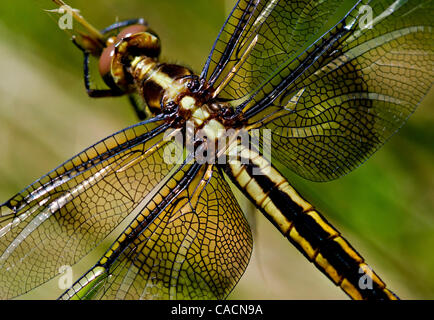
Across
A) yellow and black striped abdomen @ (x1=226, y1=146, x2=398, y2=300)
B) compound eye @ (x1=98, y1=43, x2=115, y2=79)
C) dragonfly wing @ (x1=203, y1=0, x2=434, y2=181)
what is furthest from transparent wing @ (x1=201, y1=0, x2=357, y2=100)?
compound eye @ (x1=98, y1=43, x2=115, y2=79)

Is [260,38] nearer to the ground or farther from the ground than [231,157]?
farther from the ground

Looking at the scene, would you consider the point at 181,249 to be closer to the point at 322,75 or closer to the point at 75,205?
the point at 75,205

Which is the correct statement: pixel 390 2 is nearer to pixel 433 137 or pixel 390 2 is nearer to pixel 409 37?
pixel 409 37

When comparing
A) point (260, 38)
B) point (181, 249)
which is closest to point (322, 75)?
point (260, 38)

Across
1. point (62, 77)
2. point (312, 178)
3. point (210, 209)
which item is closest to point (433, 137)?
point (312, 178)

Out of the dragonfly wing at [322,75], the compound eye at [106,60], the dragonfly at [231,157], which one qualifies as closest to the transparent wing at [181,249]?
the dragonfly at [231,157]

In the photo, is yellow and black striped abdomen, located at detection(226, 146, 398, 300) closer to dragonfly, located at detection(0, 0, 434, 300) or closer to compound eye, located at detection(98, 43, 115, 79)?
dragonfly, located at detection(0, 0, 434, 300)
